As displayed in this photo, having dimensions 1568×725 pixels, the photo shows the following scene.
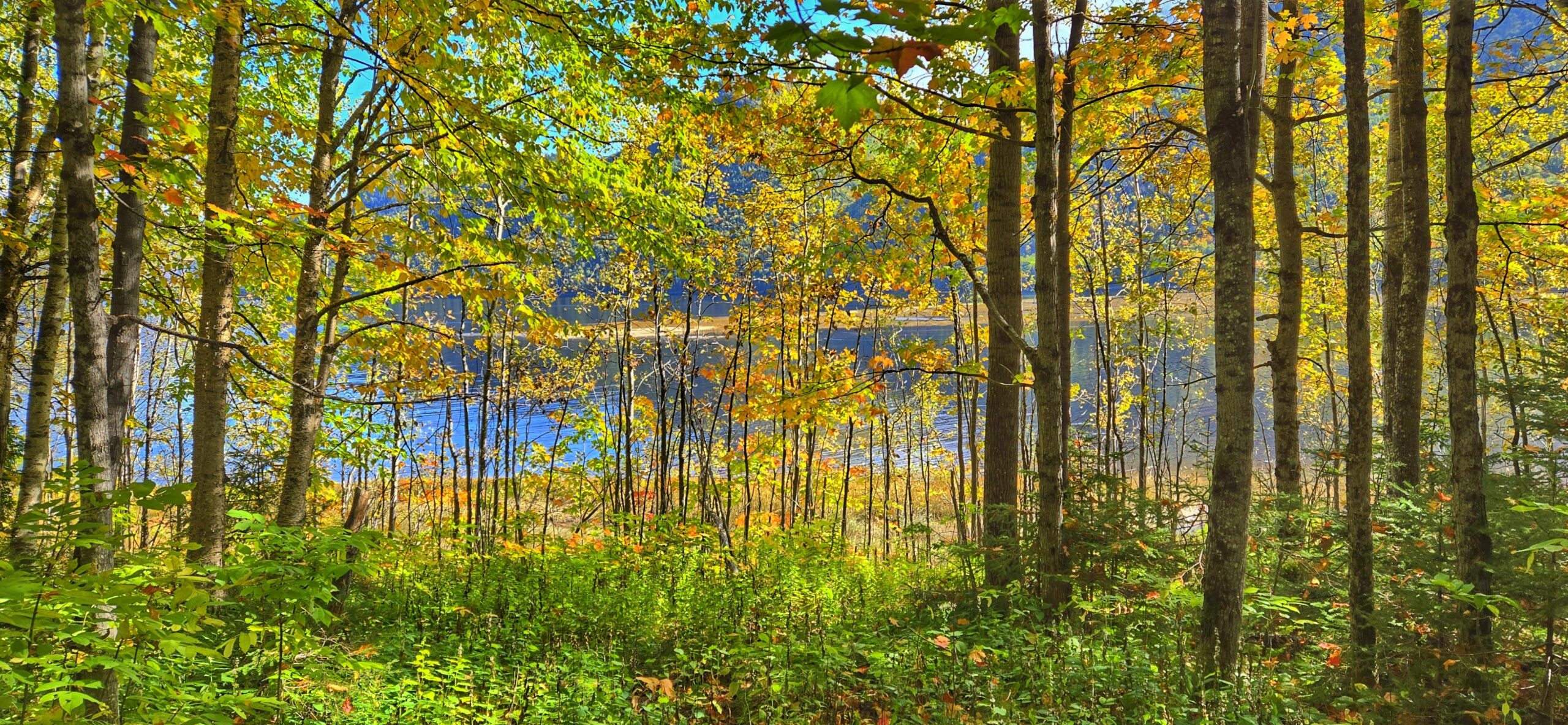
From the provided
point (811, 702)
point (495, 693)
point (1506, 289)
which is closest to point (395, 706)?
point (495, 693)

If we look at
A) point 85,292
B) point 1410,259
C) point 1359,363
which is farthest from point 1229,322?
point 85,292

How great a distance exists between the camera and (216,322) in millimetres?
4453

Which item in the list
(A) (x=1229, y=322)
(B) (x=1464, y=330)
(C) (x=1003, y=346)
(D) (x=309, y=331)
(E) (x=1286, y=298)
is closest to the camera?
(A) (x=1229, y=322)

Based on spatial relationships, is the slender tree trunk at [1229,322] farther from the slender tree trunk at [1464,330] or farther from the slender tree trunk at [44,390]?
the slender tree trunk at [44,390]

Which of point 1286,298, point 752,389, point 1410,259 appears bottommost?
point 752,389

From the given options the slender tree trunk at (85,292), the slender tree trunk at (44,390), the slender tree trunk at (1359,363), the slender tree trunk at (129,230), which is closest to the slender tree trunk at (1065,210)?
the slender tree trunk at (1359,363)

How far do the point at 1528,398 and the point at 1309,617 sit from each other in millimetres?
2771

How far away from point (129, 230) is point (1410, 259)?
953 cm

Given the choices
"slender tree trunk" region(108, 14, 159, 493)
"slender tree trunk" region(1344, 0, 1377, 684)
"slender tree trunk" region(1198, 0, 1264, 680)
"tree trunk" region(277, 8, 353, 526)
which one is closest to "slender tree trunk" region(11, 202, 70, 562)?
"slender tree trunk" region(108, 14, 159, 493)

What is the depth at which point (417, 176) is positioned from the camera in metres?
4.70

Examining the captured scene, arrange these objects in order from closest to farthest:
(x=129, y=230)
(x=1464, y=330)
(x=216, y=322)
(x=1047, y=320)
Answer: (x=1464, y=330)
(x=129, y=230)
(x=1047, y=320)
(x=216, y=322)

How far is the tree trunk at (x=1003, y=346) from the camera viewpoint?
5.34 m

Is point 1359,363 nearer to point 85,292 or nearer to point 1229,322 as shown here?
point 1229,322

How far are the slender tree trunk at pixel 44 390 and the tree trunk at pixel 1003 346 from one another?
5.77 metres
